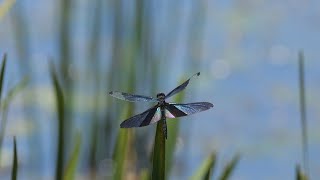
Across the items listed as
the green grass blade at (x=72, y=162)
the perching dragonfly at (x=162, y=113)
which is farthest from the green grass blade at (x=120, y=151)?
the perching dragonfly at (x=162, y=113)

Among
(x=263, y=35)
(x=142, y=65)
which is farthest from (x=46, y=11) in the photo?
(x=142, y=65)

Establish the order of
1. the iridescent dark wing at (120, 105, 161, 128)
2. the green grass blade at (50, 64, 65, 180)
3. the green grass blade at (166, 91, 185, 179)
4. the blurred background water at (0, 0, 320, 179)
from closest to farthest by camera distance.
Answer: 1. the iridescent dark wing at (120, 105, 161, 128)
2. the green grass blade at (50, 64, 65, 180)
3. the green grass blade at (166, 91, 185, 179)
4. the blurred background water at (0, 0, 320, 179)

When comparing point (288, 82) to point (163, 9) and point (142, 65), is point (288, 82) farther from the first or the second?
point (142, 65)

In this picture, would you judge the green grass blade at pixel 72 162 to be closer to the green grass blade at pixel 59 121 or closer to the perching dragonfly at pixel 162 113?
the green grass blade at pixel 59 121

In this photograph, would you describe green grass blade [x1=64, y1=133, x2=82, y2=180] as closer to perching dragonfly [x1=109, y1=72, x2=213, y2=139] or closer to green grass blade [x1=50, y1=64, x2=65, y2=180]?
green grass blade [x1=50, y1=64, x2=65, y2=180]

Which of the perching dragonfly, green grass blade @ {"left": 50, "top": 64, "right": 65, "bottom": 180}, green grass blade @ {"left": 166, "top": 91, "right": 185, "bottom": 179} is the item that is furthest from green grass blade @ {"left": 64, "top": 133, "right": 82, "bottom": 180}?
the perching dragonfly

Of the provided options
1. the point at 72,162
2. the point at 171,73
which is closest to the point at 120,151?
→ the point at 72,162

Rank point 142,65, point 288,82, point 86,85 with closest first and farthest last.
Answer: point 142,65 < point 86,85 < point 288,82
